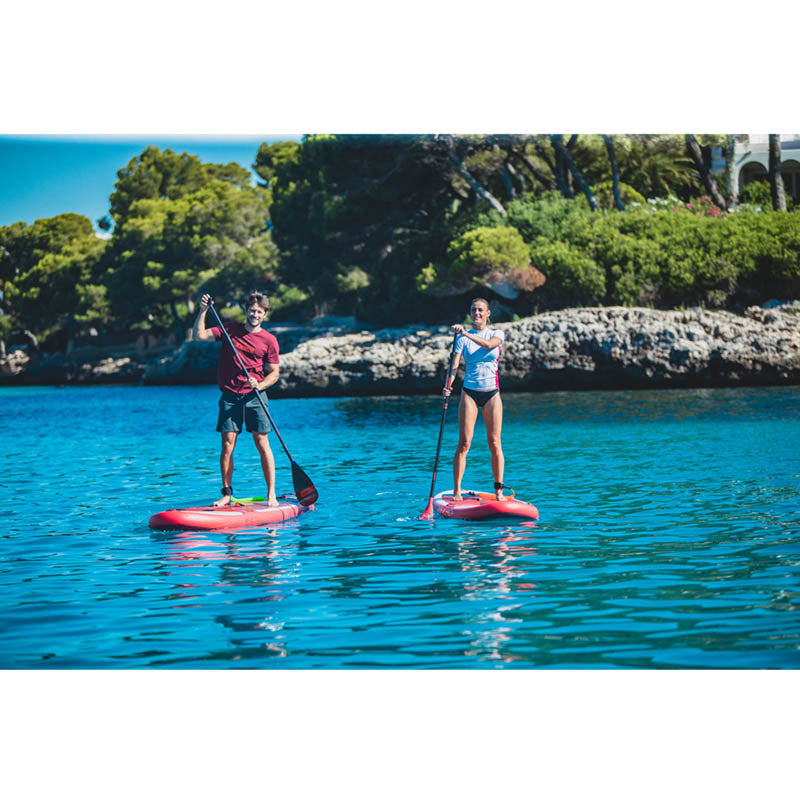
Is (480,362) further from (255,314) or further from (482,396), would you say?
(255,314)

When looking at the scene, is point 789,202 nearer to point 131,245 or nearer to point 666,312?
point 666,312

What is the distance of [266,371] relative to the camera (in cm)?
712

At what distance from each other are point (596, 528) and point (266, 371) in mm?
2510

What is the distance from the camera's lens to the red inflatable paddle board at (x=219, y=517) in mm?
6707

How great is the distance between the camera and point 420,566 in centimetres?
567

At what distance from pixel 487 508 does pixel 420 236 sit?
20.1 meters

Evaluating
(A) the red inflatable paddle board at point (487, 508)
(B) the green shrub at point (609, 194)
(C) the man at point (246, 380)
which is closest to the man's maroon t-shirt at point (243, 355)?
(C) the man at point (246, 380)

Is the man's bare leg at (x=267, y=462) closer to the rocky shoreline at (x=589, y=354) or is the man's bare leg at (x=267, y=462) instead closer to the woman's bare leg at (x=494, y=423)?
the woman's bare leg at (x=494, y=423)

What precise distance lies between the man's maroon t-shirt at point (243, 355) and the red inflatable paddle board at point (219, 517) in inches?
31.8

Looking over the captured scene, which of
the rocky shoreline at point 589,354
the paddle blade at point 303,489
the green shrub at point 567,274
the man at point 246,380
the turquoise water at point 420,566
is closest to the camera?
the turquoise water at point 420,566

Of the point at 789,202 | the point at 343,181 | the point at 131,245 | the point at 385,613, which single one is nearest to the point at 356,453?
the point at 385,613

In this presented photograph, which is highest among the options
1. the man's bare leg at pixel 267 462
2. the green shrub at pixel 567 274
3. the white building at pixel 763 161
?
the white building at pixel 763 161

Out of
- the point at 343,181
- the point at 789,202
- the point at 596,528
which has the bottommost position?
the point at 596,528

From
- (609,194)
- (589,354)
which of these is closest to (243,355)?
(589,354)
